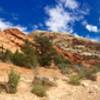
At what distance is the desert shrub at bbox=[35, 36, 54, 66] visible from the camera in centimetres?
3128

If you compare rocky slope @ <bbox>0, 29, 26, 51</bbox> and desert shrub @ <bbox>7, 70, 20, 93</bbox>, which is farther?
rocky slope @ <bbox>0, 29, 26, 51</bbox>

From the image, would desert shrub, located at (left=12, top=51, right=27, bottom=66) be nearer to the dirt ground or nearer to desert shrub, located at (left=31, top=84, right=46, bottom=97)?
the dirt ground

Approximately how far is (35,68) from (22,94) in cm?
1003

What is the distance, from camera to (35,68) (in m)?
26.2

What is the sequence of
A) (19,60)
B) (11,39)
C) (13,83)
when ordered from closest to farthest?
(13,83) → (19,60) → (11,39)

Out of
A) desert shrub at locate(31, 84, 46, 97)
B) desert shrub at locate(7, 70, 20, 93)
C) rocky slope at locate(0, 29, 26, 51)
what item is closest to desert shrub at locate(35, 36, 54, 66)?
rocky slope at locate(0, 29, 26, 51)

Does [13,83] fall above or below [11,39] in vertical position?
below

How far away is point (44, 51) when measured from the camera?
1331 inches

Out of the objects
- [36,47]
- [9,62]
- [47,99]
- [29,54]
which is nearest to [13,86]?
[47,99]

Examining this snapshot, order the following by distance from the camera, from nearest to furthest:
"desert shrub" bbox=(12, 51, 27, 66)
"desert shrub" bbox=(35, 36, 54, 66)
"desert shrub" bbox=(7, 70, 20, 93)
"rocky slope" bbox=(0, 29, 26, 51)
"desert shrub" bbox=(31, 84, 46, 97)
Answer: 1. "desert shrub" bbox=(7, 70, 20, 93)
2. "desert shrub" bbox=(31, 84, 46, 97)
3. "desert shrub" bbox=(12, 51, 27, 66)
4. "desert shrub" bbox=(35, 36, 54, 66)
5. "rocky slope" bbox=(0, 29, 26, 51)

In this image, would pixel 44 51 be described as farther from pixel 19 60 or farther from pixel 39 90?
pixel 39 90

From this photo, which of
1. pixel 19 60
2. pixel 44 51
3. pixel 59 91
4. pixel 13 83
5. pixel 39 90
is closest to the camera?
pixel 13 83

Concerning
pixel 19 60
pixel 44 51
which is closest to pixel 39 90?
pixel 19 60

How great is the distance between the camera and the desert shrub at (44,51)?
103ft
